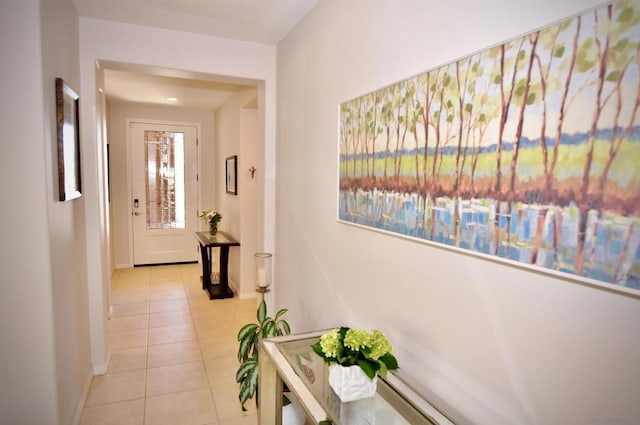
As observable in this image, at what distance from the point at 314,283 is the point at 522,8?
5.96ft

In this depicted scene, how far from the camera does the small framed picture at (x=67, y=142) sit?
1.94 m

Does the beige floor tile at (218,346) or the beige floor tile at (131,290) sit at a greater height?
the beige floor tile at (131,290)

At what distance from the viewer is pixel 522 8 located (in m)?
1.03

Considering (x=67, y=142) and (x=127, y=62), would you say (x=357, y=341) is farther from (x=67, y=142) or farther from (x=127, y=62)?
(x=127, y=62)

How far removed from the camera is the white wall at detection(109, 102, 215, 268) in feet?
19.3

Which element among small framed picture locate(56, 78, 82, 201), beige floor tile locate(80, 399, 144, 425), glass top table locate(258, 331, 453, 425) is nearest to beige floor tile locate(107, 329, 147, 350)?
beige floor tile locate(80, 399, 144, 425)

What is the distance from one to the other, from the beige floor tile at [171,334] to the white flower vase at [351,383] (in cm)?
260

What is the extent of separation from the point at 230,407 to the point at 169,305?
221cm

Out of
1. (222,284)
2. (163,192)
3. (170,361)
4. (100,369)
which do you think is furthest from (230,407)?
(163,192)

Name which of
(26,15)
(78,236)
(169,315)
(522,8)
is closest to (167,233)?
(169,315)

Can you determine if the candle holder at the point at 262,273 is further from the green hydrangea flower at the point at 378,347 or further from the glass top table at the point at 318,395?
the green hydrangea flower at the point at 378,347

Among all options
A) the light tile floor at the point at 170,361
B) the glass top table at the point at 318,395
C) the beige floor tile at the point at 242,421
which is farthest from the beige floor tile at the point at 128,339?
the glass top table at the point at 318,395

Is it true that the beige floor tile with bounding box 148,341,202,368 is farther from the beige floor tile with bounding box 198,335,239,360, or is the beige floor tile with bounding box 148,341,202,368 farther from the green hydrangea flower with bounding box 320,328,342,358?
the green hydrangea flower with bounding box 320,328,342,358

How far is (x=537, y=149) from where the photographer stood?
0.99m
